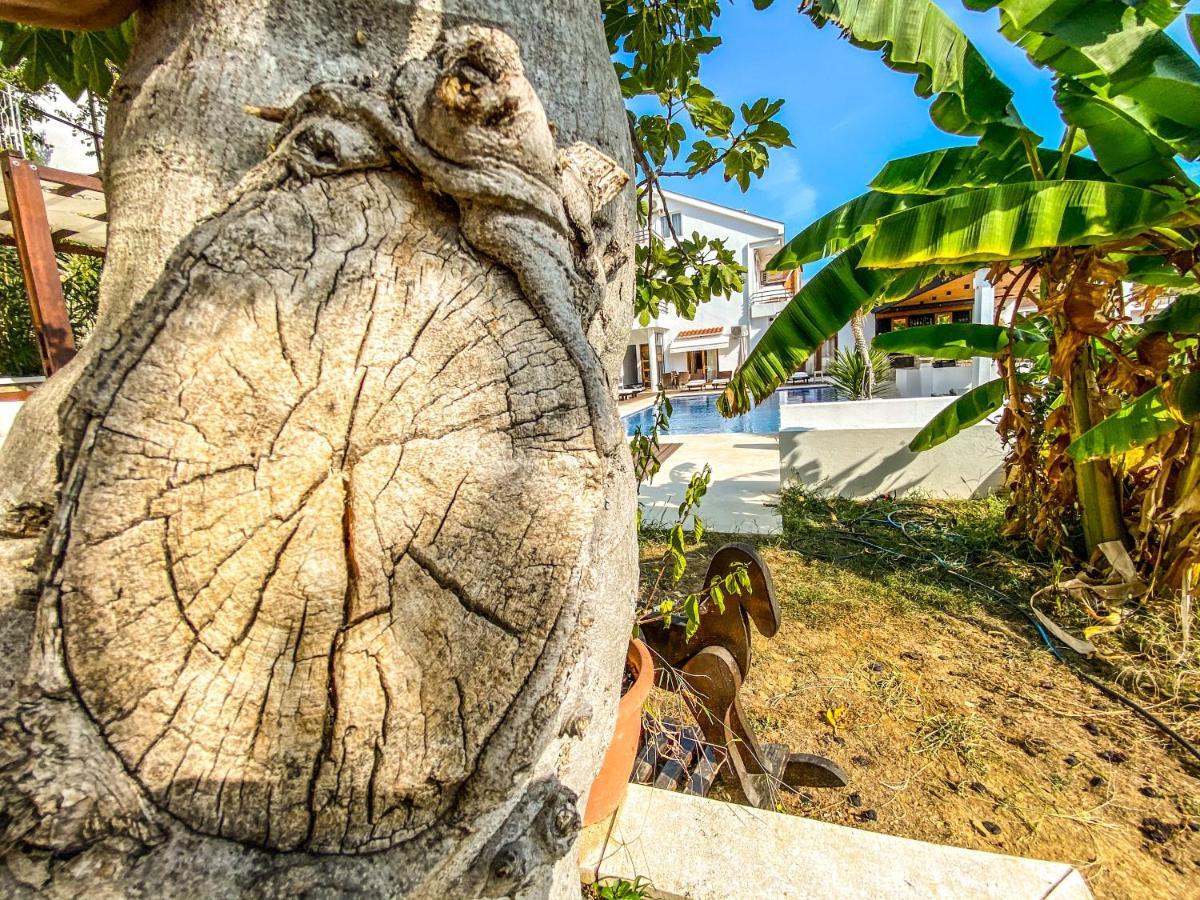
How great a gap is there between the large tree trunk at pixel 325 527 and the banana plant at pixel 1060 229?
9.74ft

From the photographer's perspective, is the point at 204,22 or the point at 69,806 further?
A: the point at 204,22

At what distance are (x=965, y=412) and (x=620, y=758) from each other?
16.1ft

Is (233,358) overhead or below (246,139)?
below

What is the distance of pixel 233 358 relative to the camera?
0.73 meters

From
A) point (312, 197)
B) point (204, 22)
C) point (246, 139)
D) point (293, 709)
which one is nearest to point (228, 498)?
point (293, 709)

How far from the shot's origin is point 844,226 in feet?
14.2

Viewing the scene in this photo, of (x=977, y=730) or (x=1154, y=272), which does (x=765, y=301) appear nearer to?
(x=1154, y=272)

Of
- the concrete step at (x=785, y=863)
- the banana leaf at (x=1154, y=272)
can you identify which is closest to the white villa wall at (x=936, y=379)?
the banana leaf at (x=1154, y=272)

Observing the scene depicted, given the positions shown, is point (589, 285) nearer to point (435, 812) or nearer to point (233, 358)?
point (233, 358)

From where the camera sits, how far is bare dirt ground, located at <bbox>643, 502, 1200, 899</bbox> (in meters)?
2.17

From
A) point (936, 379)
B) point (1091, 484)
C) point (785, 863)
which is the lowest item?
point (785, 863)

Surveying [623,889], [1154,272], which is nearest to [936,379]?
[1154,272]

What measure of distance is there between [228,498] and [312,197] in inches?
17.6

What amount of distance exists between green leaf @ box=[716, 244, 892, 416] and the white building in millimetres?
19595
